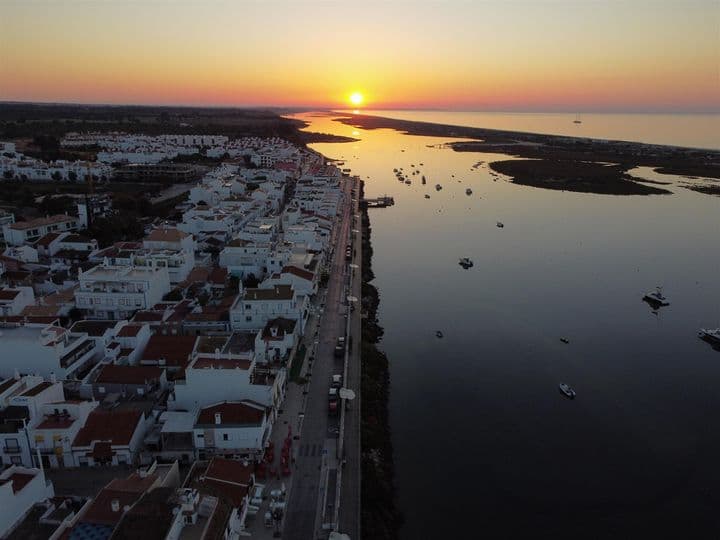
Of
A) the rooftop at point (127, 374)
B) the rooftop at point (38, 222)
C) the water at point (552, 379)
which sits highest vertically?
the rooftop at point (38, 222)

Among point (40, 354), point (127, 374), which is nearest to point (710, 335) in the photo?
point (127, 374)

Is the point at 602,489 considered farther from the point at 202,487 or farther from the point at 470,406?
the point at 202,487

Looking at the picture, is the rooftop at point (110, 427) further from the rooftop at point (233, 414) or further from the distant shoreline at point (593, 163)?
the distant shoreline at point (593, 163)

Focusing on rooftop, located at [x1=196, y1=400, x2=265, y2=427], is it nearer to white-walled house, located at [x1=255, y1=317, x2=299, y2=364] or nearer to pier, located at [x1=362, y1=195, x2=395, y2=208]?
white-walled house, located at [x1=255, y1=317, x2=299, y2=364]

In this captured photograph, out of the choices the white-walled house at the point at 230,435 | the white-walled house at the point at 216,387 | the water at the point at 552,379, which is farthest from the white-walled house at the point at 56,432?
the water at the point at 552,379

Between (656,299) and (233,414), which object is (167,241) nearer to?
(233,414)

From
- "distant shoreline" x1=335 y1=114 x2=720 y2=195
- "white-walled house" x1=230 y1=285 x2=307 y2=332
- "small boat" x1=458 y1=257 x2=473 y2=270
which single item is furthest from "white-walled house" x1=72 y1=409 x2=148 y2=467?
"distant shoreline" x1=335 y1=114 x2=720 y2=195
